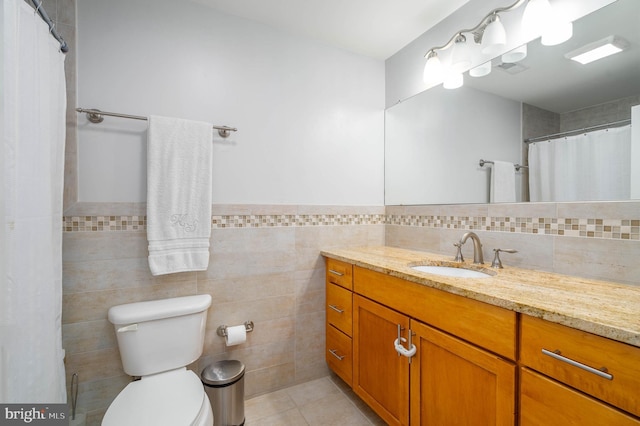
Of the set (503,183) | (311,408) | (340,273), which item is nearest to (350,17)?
(503,183)

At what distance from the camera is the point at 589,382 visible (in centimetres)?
69

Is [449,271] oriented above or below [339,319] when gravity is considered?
above

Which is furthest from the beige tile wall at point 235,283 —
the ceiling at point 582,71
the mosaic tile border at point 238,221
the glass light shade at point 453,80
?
the ceiling at point 582,71

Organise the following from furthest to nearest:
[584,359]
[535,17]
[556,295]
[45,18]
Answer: [535,17] → [45,18] → [556,295] → [584,359]

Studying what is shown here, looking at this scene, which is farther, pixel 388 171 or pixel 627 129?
pixel 388 171

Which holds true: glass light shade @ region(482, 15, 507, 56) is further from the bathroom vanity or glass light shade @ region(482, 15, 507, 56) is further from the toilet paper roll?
the toilet paper roll

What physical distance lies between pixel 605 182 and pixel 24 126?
2.10 m

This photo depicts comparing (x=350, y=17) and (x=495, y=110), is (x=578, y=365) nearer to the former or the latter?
(x=495, y=110)

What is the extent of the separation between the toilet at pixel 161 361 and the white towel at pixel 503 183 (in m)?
1.64

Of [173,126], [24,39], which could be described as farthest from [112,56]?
[24,39]

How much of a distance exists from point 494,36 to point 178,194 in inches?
70.8

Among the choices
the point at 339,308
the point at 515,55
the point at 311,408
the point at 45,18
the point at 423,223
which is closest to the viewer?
the point at 45,18

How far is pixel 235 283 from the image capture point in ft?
5.51

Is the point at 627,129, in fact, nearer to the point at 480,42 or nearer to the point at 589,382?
the point at 480,42
